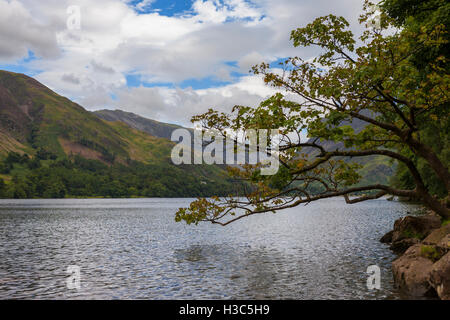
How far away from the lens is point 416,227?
4325cm

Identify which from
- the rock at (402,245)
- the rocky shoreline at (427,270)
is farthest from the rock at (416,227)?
the rocky shoreline at (427,270)

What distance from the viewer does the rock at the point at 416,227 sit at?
4197 centimetres

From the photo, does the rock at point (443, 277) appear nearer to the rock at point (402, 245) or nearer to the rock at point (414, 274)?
the rock at point (414, 274)

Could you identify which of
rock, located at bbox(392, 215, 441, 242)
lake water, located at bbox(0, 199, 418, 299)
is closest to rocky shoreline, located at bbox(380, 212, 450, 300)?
lake water, located at bbox(0, 199, 418, 299)

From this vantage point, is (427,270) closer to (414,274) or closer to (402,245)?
(414,274)

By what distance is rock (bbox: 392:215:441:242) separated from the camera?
1652 inches

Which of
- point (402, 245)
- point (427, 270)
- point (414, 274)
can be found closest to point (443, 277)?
point (427, 270)

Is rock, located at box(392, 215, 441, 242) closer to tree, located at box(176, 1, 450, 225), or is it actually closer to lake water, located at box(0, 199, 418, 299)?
lake water, located at box(0, 199, 418, 299)

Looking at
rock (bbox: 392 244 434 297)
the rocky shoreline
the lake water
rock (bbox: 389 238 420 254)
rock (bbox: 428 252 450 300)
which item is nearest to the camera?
rock (bbox: 428 252 450 300)

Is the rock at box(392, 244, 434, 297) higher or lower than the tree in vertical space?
lower

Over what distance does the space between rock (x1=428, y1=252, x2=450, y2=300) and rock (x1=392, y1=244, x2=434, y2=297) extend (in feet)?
6.63

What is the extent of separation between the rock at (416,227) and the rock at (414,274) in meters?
15.1

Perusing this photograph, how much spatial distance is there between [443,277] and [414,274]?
189 inches
